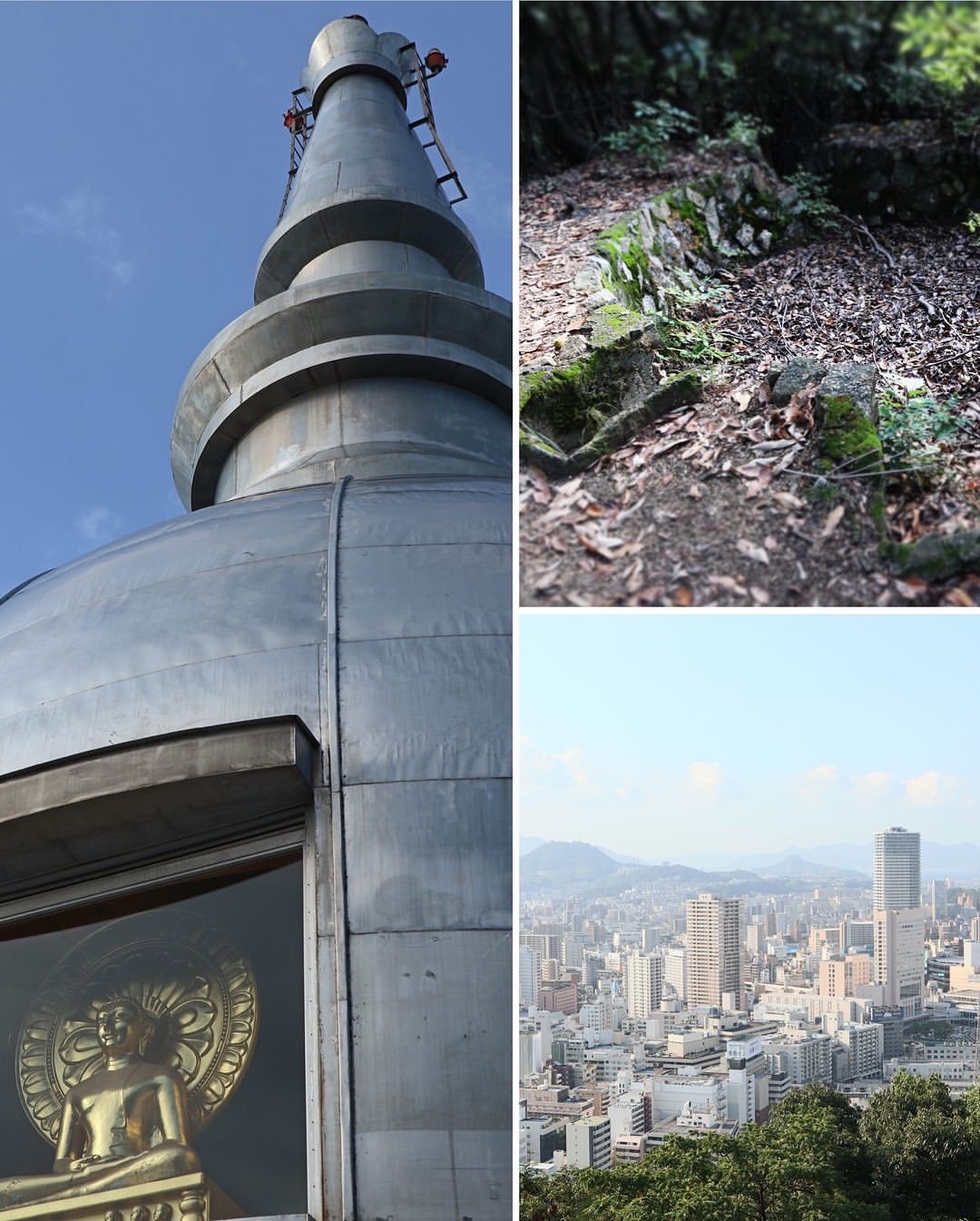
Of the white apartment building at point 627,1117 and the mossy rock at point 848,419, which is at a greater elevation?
the mossy rock at point 848,419

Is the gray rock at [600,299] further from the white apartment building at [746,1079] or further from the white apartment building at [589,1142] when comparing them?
the white apartment building at [589,1142]

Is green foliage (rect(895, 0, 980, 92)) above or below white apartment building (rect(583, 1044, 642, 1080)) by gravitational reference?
above

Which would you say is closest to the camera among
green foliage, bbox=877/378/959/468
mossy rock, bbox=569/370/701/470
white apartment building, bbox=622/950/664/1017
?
green foliage, bbox=877/378/959/468

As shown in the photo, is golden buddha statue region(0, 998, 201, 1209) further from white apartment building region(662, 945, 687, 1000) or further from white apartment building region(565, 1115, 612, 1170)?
white apartment building region(662, 945, 687, 1000)

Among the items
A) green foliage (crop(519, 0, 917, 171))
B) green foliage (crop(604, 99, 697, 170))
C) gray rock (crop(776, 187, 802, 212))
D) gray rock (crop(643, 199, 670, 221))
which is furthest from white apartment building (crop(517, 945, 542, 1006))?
gray rock (crop(776, 187, 802, 212))

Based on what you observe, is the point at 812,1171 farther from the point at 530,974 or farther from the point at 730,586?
the point at 730,586

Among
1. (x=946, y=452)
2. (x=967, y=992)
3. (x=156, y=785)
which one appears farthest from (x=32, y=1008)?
(x=946, y=452)

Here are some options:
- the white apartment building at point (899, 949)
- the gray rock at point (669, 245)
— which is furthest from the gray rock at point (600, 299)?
the white apartment building at point (899, 949)
